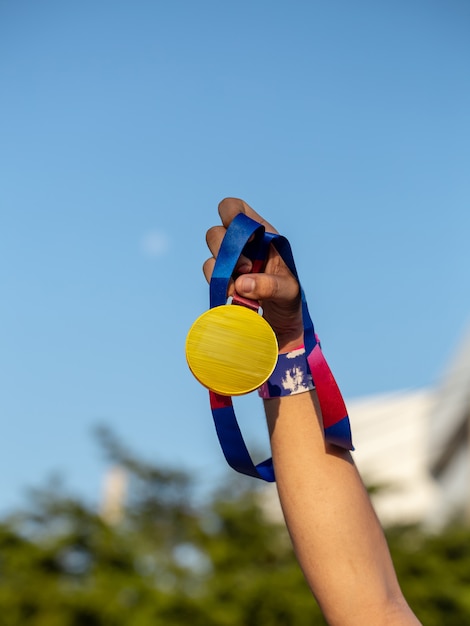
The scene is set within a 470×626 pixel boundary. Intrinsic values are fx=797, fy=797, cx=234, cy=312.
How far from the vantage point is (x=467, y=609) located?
6.64 m

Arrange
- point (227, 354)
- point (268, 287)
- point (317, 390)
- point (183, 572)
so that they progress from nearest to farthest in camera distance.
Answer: point (227, 354) < point (268, 287) < point (317, 390) < point (183, 572)

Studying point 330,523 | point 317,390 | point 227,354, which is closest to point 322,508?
point 330,523

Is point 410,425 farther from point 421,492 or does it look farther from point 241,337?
point 241,337

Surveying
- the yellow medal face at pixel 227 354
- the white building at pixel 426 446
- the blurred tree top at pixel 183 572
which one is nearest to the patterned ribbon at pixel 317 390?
the yellow medal face at pixel 227 354

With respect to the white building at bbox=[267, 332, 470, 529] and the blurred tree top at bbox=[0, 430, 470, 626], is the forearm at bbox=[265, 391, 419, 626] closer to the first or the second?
the blurred tree top at bbox=[0, 430, 470, 626]

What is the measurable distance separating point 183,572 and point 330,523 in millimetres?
5681

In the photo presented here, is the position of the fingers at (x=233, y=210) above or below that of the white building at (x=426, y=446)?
below

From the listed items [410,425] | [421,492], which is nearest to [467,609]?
[421,492]

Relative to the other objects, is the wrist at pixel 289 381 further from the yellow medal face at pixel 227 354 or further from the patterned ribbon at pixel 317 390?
the yellow medal face at pixel 227 354

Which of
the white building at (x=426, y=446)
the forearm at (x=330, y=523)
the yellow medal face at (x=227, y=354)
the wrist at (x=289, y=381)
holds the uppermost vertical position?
the white building at (x=426, y=446)

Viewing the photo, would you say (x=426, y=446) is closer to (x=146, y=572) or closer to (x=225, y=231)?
(x=146, y=572)

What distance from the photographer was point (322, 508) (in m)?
1.75

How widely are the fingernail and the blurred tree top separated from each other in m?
5.21

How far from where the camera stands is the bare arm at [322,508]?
170 cm
